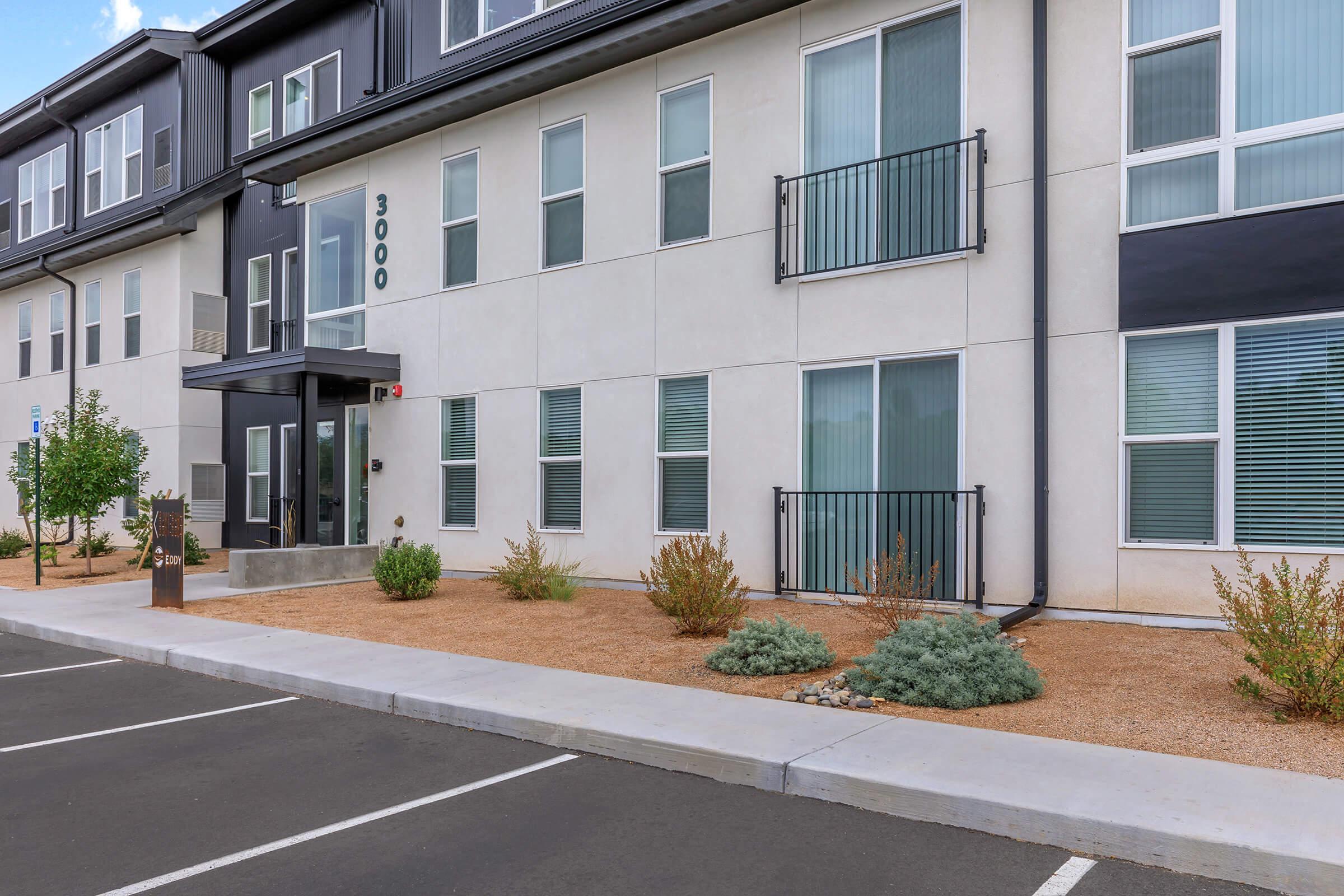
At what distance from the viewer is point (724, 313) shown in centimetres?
1255

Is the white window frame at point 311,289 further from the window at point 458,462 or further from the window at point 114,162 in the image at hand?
the window at point 114,162

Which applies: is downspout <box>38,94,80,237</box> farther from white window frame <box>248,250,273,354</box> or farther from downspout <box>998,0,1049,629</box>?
downspout <box>998,0,1049,629</box>

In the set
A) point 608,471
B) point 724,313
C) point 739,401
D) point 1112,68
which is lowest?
point 608,471

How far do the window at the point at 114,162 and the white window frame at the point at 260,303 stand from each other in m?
4.94

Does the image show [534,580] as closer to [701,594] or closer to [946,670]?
[701,594]

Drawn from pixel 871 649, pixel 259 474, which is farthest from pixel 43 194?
pixel 871 649

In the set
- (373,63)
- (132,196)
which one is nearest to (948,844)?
(373,63)

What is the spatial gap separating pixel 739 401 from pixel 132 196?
19.1 metres

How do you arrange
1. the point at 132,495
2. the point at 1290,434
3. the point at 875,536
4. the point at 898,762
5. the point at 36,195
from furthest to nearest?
1. the point at 36,195
2. the point at 132,495
3. the point at 875,536
4. the point at 1290,434
5. the point at 898,762

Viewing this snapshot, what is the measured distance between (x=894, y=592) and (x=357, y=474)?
11264 mm

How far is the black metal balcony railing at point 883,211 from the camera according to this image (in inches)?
418

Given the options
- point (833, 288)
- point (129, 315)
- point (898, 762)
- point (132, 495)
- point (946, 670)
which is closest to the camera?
point (898, 762)

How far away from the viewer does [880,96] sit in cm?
1132

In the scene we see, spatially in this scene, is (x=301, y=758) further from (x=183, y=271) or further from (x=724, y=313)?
(x=183, y=271)
